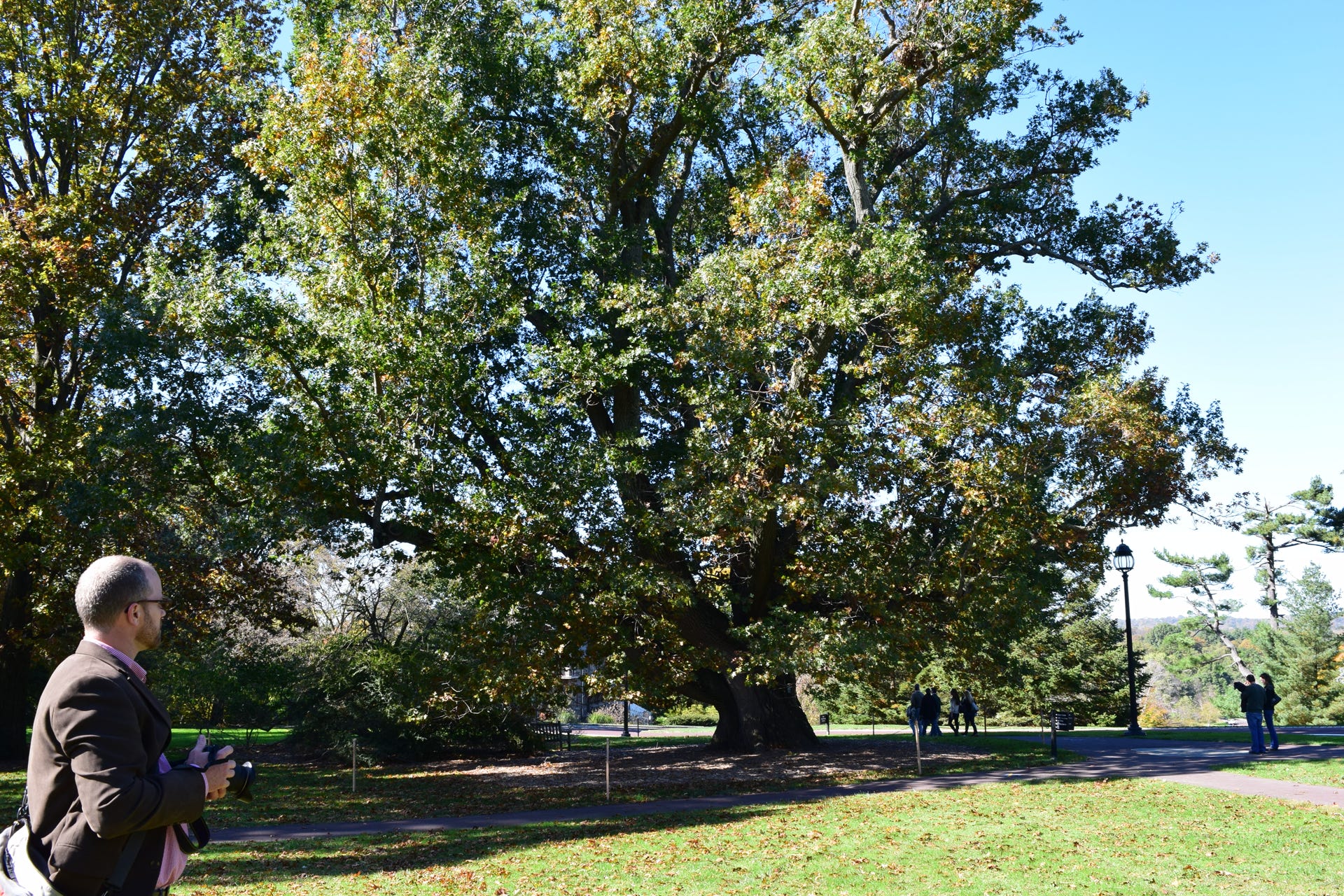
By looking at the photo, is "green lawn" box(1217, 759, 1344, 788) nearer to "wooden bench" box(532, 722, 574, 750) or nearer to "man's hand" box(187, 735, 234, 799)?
"wooden bench" box(532, 722, 574, 750)

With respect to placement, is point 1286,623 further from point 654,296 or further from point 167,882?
point 167,882

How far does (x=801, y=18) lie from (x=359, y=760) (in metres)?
17.7

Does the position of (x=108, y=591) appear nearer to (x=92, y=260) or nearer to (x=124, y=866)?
(x=124, y=866)

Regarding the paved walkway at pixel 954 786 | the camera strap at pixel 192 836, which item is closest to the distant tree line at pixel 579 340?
the paved walkway at pixel 954 786

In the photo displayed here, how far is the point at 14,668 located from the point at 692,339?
59.0ft

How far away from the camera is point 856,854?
9.76 metres

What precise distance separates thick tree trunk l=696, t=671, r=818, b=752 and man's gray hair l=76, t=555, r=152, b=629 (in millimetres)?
18399

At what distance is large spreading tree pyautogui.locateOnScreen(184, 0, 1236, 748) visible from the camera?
49.6ft

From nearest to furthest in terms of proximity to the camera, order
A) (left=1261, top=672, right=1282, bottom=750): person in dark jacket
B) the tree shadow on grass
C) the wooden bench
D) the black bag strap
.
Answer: the black bag strap < the tree shadow on grass < (left=1261, top=672, right=1282, bottom=750): person in dark jacket < the wooden bench

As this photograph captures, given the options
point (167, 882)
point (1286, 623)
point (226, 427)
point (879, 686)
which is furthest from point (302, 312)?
point (1286, 623)

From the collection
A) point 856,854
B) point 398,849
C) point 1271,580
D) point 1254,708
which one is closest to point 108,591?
point 856,854

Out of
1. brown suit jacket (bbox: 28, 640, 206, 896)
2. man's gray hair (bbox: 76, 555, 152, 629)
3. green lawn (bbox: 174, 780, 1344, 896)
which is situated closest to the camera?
brown suit jacket (bbox: 28, 640, 206, 896)

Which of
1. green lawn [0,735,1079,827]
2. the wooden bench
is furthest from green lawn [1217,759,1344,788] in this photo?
the wooden bench

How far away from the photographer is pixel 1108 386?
16.7m
